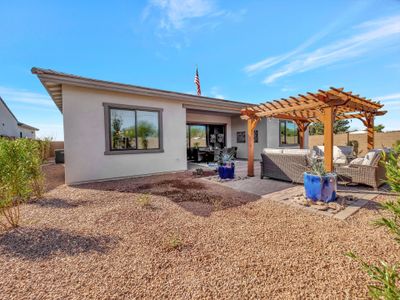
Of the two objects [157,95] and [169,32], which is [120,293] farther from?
[169,32]

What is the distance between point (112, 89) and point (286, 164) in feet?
21.4

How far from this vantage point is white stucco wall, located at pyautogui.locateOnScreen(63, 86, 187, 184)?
235 inches

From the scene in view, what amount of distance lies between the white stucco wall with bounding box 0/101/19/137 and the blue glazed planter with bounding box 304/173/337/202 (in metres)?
24.0

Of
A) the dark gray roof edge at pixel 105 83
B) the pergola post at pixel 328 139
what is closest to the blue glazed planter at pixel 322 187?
the pergola post at pixel 328 139

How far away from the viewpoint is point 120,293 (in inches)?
65.9

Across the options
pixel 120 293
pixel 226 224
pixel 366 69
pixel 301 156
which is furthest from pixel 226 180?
pixel 366 69

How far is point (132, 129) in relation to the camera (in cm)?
701

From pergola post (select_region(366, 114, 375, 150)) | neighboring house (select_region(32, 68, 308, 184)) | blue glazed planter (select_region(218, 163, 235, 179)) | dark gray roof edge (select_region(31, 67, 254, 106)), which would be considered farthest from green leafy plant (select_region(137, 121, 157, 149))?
pergola post (select_region(366, 114, 375, 150))

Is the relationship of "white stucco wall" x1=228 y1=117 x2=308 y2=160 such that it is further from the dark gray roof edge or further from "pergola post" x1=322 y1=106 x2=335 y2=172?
"pergola post" x1=322 y1=106 x2=335 y2=172

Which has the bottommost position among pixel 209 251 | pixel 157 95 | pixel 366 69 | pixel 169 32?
pixel 209 251

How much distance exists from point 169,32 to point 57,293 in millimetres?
9032


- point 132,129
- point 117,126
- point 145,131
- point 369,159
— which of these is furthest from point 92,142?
point 369,159

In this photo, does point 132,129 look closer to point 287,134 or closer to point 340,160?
point 340,160

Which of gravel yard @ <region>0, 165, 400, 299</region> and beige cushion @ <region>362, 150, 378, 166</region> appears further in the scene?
beige cushion @ <region>362, 150, 378, 166</region>
